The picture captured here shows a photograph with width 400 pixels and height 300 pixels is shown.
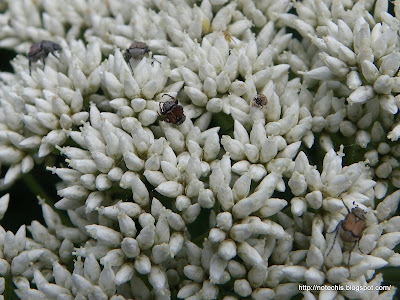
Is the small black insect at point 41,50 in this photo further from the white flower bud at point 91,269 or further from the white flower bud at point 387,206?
the white flower bud at point 387,206

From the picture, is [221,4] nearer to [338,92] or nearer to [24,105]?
[338,92]

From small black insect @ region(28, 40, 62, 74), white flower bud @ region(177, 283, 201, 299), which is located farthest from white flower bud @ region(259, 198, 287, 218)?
small black insect @ region(28, 40, 62, 74)

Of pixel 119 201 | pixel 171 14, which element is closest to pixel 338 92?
pixel 171 14

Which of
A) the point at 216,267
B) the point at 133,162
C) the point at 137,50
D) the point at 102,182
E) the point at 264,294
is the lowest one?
the point at 264,294

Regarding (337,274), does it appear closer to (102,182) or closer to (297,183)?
(297,183)

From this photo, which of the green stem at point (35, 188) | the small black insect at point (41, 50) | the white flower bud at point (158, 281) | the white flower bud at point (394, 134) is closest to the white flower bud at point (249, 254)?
the white flower bud at point (158, 281)

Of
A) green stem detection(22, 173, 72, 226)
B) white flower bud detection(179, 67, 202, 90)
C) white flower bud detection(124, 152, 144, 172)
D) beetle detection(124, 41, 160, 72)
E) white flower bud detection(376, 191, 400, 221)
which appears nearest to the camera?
white flower bud detection(124, 152, 144, 172)

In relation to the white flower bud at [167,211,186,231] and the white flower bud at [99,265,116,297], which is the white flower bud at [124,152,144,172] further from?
the white flower bud at [99,265,116,297]

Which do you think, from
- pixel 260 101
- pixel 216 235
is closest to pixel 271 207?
A: pixel 216 235
